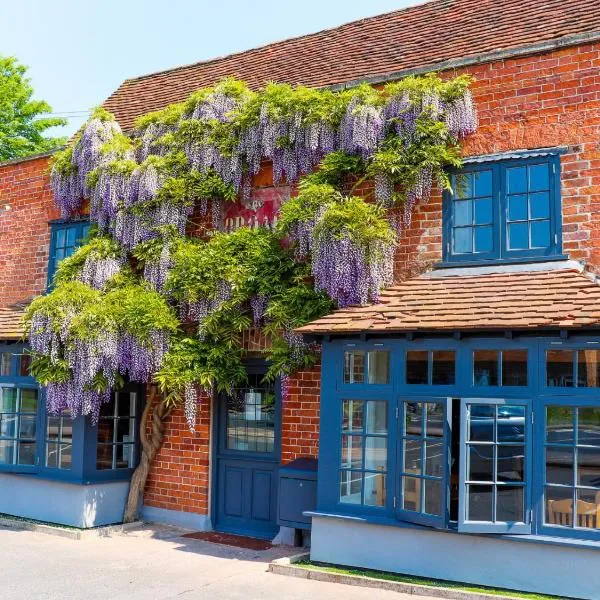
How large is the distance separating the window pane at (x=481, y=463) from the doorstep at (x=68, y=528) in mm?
5202

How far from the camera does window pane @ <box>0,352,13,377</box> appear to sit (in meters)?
12.0

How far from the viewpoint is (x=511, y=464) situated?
7.64 metres

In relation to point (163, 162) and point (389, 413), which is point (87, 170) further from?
point (389, 413)

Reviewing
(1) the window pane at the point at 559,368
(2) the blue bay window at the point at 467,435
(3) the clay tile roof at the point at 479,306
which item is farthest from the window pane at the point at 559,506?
(3) the clay tile roof at the point at 479,306

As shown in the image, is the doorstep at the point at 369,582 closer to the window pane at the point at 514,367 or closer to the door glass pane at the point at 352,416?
the door glass pane at the point at 352,416

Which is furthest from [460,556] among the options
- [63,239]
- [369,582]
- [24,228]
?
[24,228]

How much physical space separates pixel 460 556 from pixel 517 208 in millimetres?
3704

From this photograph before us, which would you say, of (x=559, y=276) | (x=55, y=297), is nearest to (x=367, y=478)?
(x=559, y=276)

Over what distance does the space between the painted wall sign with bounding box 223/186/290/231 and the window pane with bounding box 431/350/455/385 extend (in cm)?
340

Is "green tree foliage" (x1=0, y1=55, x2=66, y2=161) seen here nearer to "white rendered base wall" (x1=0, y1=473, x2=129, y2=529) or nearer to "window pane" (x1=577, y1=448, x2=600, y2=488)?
"white rendered base wall" (x1=0, y1=473, x2=129, y2=529)

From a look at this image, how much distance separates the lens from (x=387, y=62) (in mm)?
11234

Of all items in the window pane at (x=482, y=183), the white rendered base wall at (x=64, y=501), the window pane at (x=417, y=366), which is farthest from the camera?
the white rendered base wall at (x=64, y=501)

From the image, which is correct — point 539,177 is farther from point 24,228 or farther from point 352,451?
point 24,228

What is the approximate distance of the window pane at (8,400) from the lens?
471 inches
